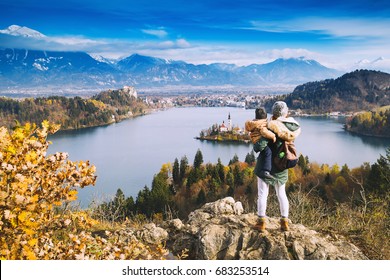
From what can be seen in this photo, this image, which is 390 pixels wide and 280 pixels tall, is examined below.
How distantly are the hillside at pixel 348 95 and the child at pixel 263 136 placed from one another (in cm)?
6619

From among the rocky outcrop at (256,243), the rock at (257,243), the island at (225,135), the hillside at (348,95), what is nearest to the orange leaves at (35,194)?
the rocky outcrop at (256,243)

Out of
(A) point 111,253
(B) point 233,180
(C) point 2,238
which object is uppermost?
(C) point 2,238

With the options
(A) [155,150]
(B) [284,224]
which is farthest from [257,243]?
(A) [155,150]

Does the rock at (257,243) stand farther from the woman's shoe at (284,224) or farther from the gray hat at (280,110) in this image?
the gray hat at (280,110)

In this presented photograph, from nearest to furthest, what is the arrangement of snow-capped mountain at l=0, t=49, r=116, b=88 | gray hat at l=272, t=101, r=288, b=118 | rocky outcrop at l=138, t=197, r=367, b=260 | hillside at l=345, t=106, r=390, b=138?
rocky outcrop at l=138, t=197, r=367, b=260, gray hat at l=272, t=101, r=288, b=118, hillside at l=345, t=106, r=390, b=138, snow-capped mountain at l=0, t=49, r=116, b=88

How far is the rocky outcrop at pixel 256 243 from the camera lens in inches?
87.0

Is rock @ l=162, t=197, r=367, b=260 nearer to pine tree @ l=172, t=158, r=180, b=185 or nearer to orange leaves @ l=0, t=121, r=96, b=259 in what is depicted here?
orange leaves @ l=0, t=121, r=96, b=259

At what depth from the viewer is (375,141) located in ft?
115

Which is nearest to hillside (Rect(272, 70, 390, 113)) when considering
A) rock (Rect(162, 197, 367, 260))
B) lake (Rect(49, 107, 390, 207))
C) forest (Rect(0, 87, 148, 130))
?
lake (Rect(49, 107, 390, 207))

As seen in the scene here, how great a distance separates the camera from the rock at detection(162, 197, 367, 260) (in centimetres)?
221

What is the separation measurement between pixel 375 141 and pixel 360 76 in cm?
5108

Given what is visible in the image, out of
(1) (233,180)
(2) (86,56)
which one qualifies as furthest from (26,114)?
(2) (86,56)

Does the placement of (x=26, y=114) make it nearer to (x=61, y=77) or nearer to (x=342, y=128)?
(x=342, y=128)

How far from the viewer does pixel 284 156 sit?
230cm
